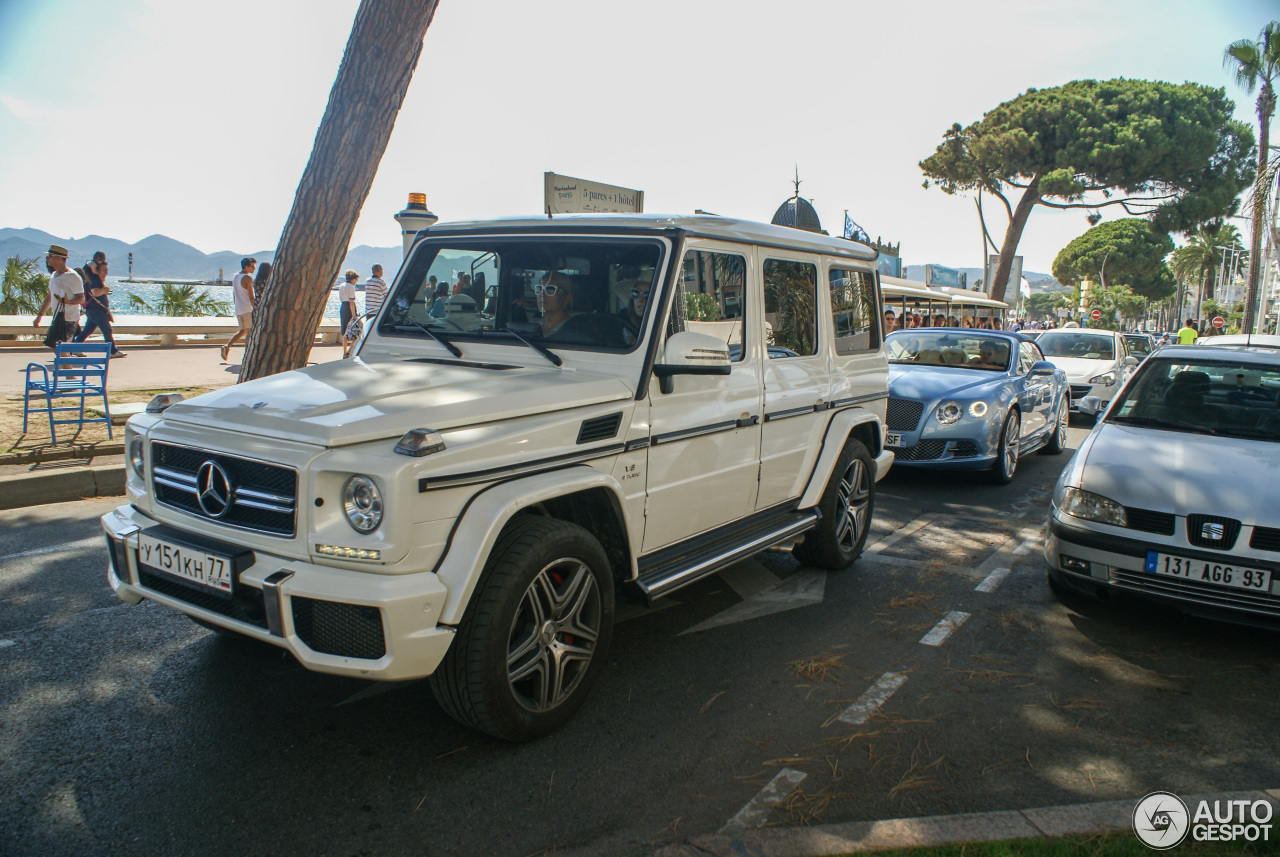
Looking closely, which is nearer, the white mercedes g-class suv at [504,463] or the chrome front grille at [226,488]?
the white mercedes g-class suv at [504,463]

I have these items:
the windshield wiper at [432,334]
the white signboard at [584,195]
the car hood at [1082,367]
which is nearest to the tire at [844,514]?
the windshield wiper at [432,334]

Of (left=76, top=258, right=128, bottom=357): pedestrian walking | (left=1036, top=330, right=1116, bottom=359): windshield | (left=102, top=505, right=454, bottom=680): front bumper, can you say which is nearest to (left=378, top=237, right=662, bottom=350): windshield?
(left=102, top=505, right=454, bottom=680): front bumper

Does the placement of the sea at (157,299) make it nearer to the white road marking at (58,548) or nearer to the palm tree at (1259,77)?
the white road marking at (58,548)

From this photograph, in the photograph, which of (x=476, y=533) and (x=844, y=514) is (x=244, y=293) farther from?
(x=476, y=533)

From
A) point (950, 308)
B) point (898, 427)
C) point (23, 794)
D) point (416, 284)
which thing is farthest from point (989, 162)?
point (23, 794)

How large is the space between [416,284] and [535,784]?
8.39 feet

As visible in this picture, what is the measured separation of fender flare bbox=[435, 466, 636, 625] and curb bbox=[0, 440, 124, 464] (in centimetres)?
628

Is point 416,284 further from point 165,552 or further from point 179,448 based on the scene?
point 165,552

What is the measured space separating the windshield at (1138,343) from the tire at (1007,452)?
1331 centimetres

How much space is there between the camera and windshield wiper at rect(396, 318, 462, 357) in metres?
3.96

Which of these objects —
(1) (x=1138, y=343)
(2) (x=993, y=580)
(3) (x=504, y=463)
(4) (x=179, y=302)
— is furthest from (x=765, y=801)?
(4) (x=179, y=302)

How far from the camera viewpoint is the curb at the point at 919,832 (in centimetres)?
256

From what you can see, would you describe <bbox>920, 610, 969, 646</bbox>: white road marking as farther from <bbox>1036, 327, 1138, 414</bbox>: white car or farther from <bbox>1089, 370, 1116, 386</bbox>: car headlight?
<bbox>1089, 370, 1116, 386</bbox>: car headlight

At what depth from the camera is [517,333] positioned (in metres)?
3.95
